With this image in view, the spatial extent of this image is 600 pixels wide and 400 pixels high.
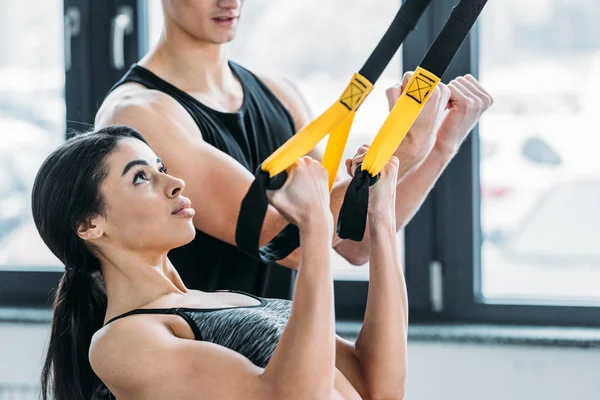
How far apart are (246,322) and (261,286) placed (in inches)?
16.7

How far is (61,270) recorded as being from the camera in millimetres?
2727

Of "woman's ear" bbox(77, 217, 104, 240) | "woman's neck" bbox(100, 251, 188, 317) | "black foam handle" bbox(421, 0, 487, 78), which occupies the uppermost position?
"black foam handle" bbox(421, 0, 487, 78)

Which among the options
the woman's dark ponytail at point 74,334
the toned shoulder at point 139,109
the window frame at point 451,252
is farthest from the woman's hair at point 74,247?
the window frame at point 451,252

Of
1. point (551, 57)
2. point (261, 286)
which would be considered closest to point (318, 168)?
point (261, 286)

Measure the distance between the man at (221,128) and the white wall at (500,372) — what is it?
0.65 metres

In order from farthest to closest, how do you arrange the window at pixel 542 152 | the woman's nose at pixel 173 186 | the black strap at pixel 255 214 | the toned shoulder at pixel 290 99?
the window at pixel 542 152 < the toned shoulder at pixel 290 99 < the woman's nose at pixel 173 186 < the black strap at pixel 255 214

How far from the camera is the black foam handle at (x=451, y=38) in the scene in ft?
3.49

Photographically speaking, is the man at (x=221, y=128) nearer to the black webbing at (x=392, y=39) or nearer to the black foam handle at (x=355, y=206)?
the black webbing at (x=392, y=39)

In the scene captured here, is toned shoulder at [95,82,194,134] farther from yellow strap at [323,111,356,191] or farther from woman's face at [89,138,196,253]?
yellow strap at [323,111,356,191]

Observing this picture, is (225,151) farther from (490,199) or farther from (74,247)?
(490,199)

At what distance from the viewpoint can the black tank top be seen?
1578 millimetres

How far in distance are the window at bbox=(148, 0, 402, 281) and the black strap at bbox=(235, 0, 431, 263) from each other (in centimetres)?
129

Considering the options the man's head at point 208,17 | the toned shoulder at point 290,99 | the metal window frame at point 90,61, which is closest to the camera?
the man's head at point 208,17

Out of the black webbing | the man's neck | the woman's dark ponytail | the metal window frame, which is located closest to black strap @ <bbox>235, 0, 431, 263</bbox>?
the black webbing
